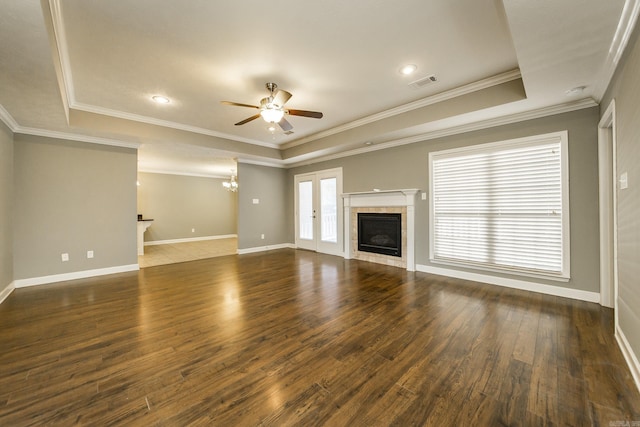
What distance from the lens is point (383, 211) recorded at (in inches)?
209

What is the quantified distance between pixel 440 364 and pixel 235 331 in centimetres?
185

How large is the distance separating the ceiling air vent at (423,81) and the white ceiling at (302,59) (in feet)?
0.29

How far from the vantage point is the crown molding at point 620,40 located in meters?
1.68

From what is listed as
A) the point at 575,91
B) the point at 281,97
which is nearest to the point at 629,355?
the point at 575,91

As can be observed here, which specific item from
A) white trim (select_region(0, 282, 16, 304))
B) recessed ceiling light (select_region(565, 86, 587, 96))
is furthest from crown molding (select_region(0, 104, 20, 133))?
recessed ceiling light (select_region(565, 86, 587, 96))

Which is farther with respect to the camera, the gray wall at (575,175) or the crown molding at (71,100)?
the gray wall at (575,175)

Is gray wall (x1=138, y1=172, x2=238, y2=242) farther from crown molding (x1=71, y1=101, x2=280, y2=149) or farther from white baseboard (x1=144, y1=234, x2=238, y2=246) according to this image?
crown molding (x1=71, y1=101, x2=280, y2=149)

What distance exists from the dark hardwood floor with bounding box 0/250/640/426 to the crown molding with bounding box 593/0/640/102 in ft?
8.11

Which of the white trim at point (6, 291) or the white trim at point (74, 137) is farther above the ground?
the white trim at point (74, 137)

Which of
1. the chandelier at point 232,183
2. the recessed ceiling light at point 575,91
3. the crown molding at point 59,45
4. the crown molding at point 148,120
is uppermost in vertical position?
the crown molding at point 148,120

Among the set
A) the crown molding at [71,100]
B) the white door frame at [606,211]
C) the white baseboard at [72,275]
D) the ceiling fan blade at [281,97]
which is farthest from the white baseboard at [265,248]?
the white door frame at [606,211]

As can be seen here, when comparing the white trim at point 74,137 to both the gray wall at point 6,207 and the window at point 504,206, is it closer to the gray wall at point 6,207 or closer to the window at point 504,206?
the gray wall at point 6,207

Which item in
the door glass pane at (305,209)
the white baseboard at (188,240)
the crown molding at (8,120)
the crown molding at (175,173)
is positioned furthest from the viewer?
the white baseboard at (188,240)

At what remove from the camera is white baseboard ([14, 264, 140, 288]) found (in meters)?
4.05
